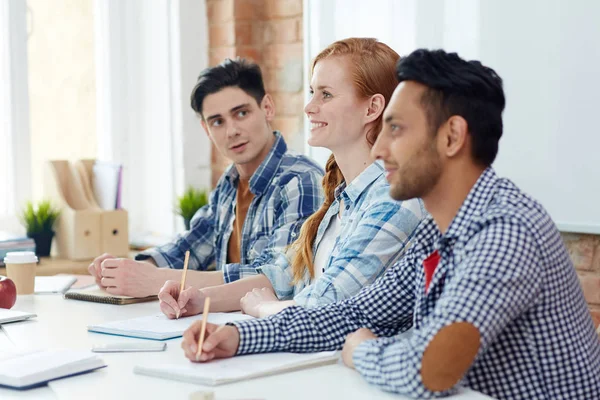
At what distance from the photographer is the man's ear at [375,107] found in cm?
199

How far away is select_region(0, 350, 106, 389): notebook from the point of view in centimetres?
132

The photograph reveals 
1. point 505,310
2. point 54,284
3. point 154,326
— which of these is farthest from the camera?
point 54,284

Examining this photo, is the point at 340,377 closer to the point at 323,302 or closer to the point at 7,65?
the point at 323,302

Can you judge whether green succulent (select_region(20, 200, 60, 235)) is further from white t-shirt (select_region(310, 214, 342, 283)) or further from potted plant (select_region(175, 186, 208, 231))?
white t-shirt (select_region(310, 214, 342, 283))

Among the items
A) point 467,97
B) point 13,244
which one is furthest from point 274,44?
point 467,97

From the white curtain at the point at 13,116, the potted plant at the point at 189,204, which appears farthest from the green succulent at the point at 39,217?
the potted plant at the point at 189,204

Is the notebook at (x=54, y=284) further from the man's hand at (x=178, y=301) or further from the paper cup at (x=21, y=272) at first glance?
the man's hand at (x=178, y=301)

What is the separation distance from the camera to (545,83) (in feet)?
7.35

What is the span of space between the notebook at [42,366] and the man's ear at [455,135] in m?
0.69

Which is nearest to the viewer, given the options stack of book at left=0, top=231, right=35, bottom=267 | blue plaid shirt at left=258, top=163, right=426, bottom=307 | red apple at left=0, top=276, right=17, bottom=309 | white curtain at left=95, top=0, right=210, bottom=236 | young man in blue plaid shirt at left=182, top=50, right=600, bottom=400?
young man in blue plaid shirt at left=182, top=50, right=600, bottom=400

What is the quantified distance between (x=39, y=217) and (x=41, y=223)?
0.03m

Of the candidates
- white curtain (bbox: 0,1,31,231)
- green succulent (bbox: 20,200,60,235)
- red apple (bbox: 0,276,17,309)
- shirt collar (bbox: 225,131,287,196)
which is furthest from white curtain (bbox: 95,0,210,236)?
red apple (bbox: 0,276,17,309)

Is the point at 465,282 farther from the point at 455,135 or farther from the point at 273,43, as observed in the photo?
the point at 273,43

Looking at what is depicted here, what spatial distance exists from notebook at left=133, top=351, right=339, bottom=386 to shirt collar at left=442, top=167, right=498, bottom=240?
316 millimetres
